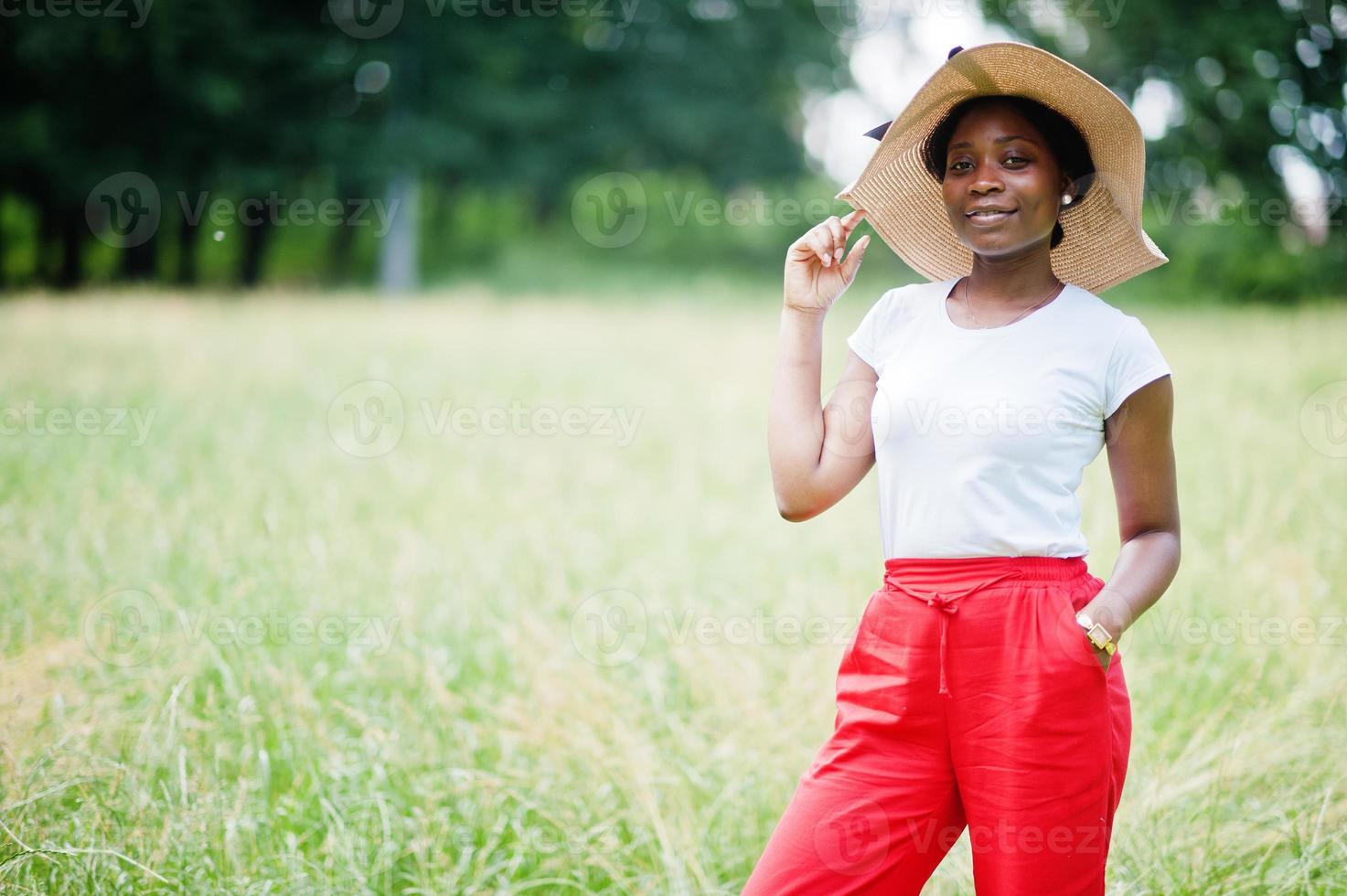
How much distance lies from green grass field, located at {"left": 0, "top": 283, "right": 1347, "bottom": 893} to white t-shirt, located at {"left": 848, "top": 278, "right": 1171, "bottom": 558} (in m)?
1.21

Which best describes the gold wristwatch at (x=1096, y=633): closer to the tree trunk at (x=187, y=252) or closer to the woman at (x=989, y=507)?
the woman at (x=989, y=507)

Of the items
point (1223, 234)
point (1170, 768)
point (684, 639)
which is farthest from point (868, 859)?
point (1223, 234)

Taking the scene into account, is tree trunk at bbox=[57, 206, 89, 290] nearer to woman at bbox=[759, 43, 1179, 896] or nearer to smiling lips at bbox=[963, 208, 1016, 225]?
woman at bbox=[759, 43, 1179, 896]

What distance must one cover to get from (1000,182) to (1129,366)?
0.37 metres

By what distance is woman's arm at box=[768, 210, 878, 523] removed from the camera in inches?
74.4

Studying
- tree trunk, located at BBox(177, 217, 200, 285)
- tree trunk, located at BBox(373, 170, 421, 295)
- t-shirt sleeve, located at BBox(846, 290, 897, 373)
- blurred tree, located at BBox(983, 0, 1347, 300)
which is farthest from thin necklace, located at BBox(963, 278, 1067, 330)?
tree trunk, located at BBox(177, 217, 200, 285)

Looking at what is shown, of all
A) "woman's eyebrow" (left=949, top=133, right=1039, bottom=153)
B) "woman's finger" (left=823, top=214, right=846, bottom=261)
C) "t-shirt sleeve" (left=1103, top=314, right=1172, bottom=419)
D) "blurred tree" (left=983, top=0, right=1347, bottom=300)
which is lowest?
"t-shirt sleeve" (left=1103, top=314, right=1172, bottom=419)

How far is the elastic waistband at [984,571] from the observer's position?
1694 millimetres

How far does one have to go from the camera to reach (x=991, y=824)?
1658mm

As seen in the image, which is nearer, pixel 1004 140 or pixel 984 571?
pixel 984 571

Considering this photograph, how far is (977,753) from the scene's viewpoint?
1.68 metres

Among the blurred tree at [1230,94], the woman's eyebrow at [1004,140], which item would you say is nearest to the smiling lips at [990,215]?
the woman's eyebrow at [1004,140]

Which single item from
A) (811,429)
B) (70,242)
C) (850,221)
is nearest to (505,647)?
(811,429)

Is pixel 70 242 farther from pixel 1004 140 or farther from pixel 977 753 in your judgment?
pixel 977 753
